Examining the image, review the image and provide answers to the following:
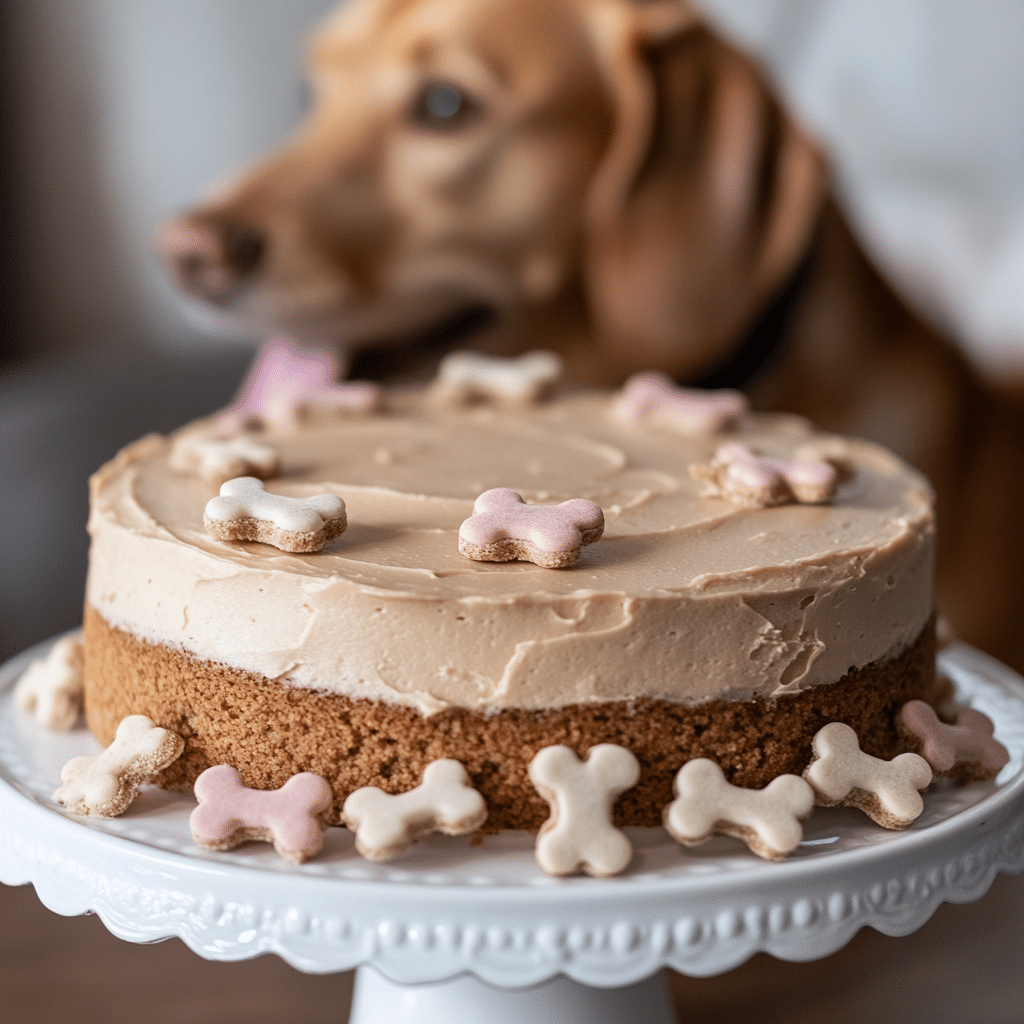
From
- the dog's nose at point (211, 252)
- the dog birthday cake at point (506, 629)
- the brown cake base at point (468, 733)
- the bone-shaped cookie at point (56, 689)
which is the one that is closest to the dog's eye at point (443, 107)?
the dog's nose at point (211, 252)

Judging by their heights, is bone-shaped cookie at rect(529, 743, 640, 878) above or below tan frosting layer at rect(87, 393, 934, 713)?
below

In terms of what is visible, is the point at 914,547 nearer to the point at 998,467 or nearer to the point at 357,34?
the point at 998,467

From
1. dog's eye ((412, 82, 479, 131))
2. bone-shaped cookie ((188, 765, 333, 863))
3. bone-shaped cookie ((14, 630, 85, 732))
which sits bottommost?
bone-shaped cookie ((14, 630, 85, 732))

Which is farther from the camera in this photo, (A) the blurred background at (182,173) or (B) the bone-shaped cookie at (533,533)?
(A) the blurred background at (182,173)

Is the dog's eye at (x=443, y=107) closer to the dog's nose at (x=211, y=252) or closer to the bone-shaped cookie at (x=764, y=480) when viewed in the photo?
the dog's nose at (x=211, y=252)

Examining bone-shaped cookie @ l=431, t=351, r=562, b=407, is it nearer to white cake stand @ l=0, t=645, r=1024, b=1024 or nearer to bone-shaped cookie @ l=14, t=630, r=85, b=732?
bone-shaped cookie @ l=14, t=630, r=85, b=732

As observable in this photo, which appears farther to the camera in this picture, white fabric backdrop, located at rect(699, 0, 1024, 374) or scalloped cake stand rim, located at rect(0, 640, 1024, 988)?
white fabric backdrop, located at rect(699, 0, 1024, 374)

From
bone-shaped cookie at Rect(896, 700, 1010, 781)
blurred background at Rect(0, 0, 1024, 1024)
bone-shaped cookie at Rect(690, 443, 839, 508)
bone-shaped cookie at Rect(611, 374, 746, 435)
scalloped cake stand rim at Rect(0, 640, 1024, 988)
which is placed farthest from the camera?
blurred background at Rect(0, 0, 1024, 1024)

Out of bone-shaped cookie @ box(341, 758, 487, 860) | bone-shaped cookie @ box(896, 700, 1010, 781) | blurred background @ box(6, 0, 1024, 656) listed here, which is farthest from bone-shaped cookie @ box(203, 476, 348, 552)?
blurred background @ box(6, 0, 1024, 656)
